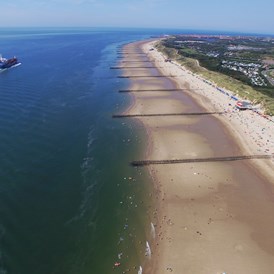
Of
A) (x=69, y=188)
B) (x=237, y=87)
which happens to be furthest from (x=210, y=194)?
(x=237, y=87)

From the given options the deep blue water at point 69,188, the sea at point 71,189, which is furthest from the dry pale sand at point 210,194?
the deep blue water at point 69,188

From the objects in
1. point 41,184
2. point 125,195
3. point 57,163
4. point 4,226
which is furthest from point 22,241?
point 57,163

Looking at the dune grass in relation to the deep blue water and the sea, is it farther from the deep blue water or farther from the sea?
the deep blue water

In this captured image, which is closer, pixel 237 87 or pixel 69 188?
pixel 69 188

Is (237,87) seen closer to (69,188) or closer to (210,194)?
(210,194)

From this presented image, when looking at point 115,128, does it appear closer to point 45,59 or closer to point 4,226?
point 4,226
